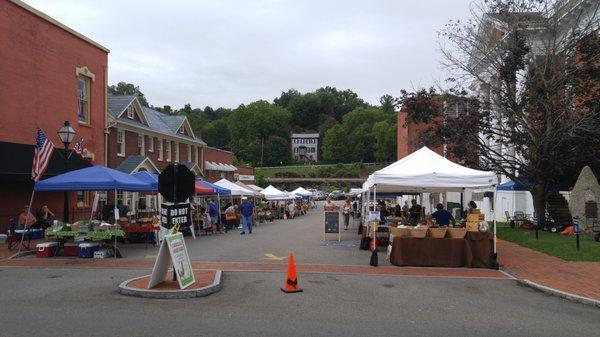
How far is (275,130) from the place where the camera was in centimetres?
15012

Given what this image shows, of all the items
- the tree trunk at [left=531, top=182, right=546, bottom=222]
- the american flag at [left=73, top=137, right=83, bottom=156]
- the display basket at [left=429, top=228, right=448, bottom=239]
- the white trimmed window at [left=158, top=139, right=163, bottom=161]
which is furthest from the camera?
the white trimmed window at [left=158, top=139, right=163, bottom=161]

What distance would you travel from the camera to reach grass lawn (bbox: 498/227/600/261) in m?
16.0

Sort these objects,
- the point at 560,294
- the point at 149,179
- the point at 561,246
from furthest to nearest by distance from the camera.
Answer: the point at 149,179 → the point at 561,246 → the point at 560,294

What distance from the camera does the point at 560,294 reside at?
10.8 metres

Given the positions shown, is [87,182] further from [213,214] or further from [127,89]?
[127,89]

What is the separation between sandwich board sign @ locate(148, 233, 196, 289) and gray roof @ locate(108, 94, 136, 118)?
83.8 ft

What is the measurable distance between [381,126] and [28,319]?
120138 mm

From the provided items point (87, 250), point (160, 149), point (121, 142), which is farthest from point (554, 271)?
point (160, 149)

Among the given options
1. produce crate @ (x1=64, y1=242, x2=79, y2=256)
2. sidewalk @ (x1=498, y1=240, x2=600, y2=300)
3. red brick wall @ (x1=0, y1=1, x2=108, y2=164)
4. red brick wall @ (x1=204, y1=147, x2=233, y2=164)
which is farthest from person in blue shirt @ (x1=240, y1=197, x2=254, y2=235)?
red brick wall @ (x1=204, y1=147, x2=233, y2=164)

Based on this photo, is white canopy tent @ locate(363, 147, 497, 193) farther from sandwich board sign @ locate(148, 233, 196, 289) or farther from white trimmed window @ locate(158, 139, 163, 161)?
white trimmed window @ locate(158, 139, 163, 161)

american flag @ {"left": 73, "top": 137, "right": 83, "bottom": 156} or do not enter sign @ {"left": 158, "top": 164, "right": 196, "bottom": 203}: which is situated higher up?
american flag @ {"left": 73, "top": 137, "right": 83, "bottom": 156}

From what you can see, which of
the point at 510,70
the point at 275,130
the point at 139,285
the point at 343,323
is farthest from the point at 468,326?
the point at 275,130

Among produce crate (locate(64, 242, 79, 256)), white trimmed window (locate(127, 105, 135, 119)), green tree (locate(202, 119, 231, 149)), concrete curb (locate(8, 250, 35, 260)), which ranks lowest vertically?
concrete curb (locate(8, 250, 35, 260))

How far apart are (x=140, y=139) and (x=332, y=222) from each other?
19.9 m
